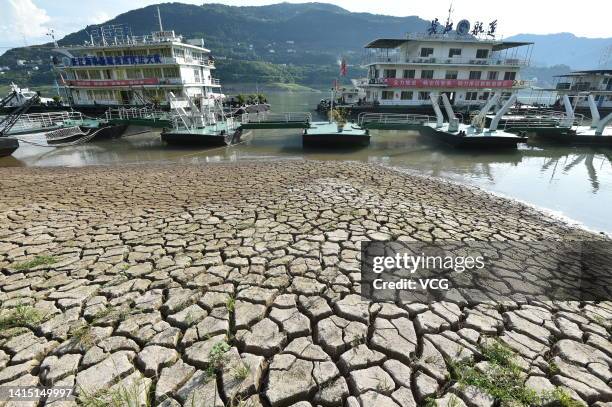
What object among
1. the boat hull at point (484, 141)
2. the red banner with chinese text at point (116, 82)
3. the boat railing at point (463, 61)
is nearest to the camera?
the boat hull at point (484, 141)

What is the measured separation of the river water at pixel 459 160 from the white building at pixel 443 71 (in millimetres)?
8980

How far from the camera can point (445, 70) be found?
98.6 feet

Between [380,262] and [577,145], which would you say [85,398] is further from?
[577,145]

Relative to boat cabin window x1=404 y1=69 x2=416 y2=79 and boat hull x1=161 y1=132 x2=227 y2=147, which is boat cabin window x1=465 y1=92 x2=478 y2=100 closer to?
boat cabin window x1=404 y1=69 x2=416 y2=79

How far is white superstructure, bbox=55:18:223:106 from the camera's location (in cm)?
2762

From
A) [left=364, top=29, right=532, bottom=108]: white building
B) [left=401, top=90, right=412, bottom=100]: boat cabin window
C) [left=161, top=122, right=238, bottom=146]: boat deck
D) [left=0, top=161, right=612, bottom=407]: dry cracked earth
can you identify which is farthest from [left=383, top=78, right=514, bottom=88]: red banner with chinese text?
[left=0, top=161, right=612, bottom=407]: dry cracked earth

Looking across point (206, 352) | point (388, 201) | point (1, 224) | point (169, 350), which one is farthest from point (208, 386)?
point (1, 224)

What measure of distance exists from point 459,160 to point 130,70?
95.9ft

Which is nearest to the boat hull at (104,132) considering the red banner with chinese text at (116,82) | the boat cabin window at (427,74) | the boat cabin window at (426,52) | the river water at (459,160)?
the river water at (459,160)

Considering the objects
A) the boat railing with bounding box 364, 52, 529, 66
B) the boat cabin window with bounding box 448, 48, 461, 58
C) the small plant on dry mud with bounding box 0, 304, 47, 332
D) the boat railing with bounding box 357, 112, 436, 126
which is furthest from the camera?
the boat cabin window with bounding box 448, 48, 461, 58

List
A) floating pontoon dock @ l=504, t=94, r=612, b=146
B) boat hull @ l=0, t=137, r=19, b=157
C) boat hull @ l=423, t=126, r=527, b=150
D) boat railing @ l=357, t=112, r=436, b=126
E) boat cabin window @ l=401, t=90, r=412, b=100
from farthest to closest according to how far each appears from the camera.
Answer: boat cabin window @ l=401, t=90, r=412, b=100 → boat railing @ l=357, t=112, r=436, b=126 → floating pontoon dock @ l=504, t=94, r=612, b=146 → boat hull @ l=423, t=126, r=527, b=150 → boat hull @ l=0, t=137, r=19, b=157

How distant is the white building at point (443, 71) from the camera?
1164 inches

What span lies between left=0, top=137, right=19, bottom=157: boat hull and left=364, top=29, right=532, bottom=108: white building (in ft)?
88.1

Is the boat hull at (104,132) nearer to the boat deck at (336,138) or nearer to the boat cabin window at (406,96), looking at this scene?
the boat deck at (336,138)
